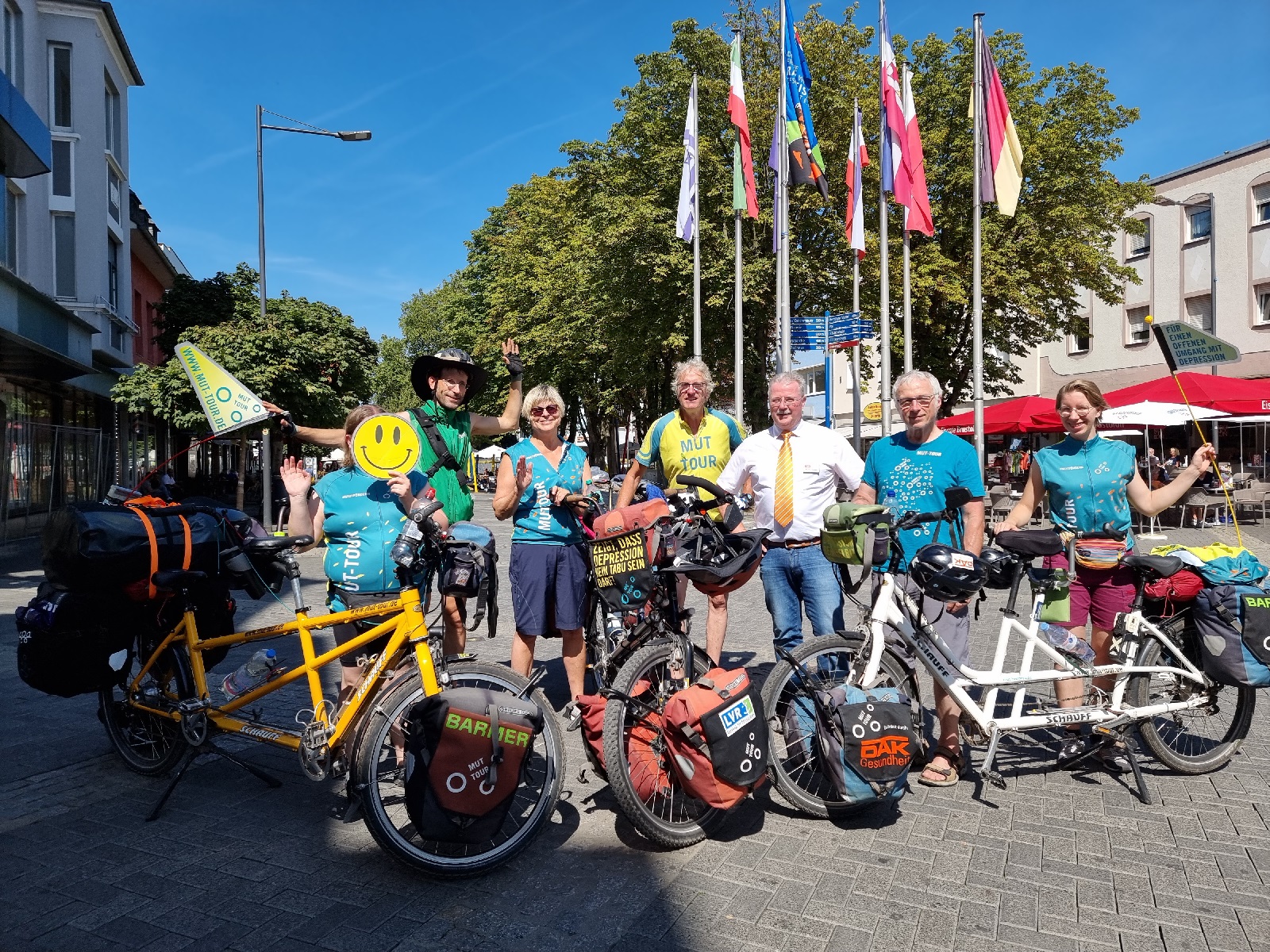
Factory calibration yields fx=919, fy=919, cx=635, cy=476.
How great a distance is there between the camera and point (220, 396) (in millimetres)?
4969

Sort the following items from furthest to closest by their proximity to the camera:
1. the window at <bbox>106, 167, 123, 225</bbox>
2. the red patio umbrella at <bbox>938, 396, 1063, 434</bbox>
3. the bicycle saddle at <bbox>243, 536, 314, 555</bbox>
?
1. the window at <bbox>106, 167, 123, 225</bbox>
2. the red patio umbrella at <bbox>938, 396, 1063, 434</bbox>
3. the bicycle saddle at <bbox>243, 536, 314, 555</bbox>

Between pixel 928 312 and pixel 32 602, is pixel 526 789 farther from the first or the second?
pixel 928 312

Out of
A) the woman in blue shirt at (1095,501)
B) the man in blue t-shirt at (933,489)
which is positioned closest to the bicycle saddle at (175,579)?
the man in blue t-shirt at (933,489)

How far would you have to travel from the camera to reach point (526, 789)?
11.4ft

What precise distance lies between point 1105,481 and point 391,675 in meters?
3.46

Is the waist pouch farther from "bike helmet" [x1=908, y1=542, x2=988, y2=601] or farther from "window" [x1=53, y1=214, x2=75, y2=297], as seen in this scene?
"window" [x1=53, y1=214, x2=75, y2=297]

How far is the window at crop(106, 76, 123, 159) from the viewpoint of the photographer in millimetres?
24797

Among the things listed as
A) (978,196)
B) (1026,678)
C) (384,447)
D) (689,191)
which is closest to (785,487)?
(1026,678)

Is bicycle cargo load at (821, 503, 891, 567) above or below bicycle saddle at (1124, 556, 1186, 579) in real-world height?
above

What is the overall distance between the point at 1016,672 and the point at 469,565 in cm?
243

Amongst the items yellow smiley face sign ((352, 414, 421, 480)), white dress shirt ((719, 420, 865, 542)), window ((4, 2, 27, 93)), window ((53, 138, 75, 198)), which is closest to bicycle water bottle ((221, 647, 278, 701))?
yellow smiley face sign ((352, 414, 421, 480))

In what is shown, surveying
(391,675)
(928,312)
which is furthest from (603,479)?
(928,312)

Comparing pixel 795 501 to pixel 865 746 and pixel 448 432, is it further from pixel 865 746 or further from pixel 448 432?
pixel 448 432

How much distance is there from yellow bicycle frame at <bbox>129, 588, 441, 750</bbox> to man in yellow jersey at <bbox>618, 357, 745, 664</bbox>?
6.20 ft
